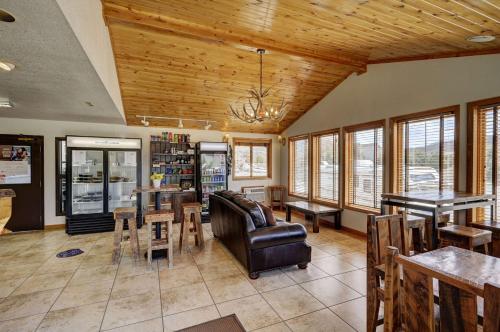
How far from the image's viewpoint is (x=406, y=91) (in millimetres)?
4008

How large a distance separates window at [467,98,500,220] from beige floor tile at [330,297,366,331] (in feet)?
7.13

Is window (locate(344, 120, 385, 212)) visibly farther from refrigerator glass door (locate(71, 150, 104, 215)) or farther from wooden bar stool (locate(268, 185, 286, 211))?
refrigerator glass door (locate(71, 150, 104, 215))

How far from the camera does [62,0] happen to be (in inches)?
56.6

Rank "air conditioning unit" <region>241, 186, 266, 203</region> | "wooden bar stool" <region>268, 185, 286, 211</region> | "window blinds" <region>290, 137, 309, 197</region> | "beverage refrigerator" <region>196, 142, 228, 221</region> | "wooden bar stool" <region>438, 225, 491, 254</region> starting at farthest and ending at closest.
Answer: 1. "wooden bar stool" <region>268, 185, 286, 211</region>
2. "air conditioning unit" <region>241, 186, 266, 203</region>
3. "window blinds" <region>290, 137, 309, 197</region>
4. "beverage refrigerator" <region>196, 142, 228, 221</region>
5. "wooden bar stool" <region>438, 225, 491, 254</region>

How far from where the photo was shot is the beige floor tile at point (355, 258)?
349 cm

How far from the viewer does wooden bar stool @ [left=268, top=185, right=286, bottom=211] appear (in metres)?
7.43

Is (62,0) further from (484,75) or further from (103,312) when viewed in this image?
(484,75)

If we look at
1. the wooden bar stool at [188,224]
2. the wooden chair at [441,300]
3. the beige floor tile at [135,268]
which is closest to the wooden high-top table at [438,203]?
the wooden chair at [441,300]

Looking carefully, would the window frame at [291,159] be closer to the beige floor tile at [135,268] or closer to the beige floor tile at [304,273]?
the beige floor tile at [304,273]

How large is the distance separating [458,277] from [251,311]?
1935 millimetres

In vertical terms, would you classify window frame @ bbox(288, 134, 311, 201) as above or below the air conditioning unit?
above

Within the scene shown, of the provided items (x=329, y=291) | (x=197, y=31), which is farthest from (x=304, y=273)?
(x=197, y=31)

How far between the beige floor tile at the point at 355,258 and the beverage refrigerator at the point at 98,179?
4326mm

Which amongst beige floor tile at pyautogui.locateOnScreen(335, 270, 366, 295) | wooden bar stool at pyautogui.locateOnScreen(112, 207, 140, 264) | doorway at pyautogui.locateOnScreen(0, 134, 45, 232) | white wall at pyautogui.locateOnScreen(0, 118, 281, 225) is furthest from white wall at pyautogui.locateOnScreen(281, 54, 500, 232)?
doorway at pyautogui.locateOnScreen(0, 134, 45, 232)
